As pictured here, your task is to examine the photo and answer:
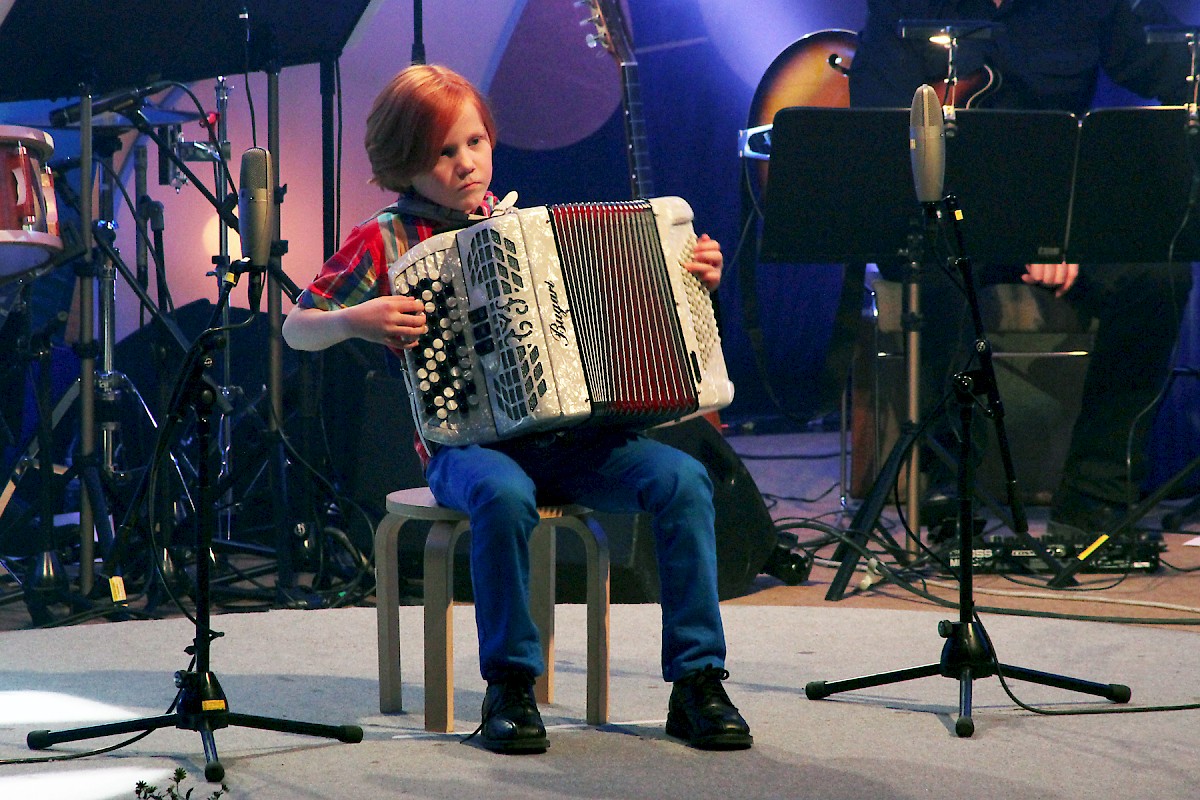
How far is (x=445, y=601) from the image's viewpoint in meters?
2.30

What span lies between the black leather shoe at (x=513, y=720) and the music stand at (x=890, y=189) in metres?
1.58

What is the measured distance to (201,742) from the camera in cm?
225

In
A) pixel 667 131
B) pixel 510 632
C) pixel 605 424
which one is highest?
pixel 667 131

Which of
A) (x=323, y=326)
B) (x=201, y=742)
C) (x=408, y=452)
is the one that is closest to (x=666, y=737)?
(x=201, y=742)

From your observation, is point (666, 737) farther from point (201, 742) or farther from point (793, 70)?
point (793, 70)

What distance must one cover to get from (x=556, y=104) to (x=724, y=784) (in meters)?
4.46

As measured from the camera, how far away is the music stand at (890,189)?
349 cm

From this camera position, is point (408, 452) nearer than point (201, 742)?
No

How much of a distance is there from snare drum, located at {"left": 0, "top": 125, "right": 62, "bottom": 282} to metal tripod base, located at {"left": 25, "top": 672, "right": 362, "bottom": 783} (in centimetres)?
136

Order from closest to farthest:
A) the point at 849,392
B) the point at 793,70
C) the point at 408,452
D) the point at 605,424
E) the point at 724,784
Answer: the point at 724,784, the point at 605,424, the point at 408,452, the point at 849,392, the point at 793,70

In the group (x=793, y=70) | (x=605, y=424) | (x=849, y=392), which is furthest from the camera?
(x=793, y=70)

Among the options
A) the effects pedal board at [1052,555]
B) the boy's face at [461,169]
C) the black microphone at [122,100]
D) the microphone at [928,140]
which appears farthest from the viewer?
the effects pedal board at [1052,555]

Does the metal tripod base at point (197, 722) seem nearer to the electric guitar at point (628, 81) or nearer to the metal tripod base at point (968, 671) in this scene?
the metal tripod base at point (968, 671)

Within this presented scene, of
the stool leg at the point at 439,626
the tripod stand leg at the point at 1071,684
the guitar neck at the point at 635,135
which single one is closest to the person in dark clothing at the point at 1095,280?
the guitar neck at the point at 635,135
